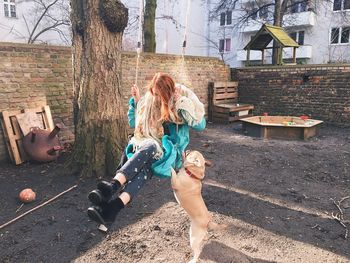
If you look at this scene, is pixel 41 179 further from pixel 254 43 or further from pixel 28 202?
pixel 254 43

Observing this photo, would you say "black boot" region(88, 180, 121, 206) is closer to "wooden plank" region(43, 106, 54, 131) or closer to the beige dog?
the beige dog

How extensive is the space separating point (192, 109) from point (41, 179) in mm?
3167

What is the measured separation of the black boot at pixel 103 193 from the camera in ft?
8.41

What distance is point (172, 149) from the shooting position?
284 cm

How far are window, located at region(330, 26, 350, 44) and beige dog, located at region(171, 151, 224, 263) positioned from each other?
25.8 metres

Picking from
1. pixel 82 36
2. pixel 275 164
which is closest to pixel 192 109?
pixel 82 36

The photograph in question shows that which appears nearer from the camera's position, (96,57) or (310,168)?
(96,57)

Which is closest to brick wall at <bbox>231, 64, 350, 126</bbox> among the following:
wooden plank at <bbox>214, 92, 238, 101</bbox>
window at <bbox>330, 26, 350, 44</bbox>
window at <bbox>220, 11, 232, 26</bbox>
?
wooden plank at <bbox>214, 92, 238, 101</bbox>

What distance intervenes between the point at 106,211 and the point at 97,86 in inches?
98.0

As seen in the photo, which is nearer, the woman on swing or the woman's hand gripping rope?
the woman on swing

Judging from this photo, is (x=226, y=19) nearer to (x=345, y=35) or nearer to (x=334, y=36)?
(x=334, y=36)

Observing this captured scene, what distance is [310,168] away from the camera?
561 centimetres

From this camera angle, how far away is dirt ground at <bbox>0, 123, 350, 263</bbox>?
289cm

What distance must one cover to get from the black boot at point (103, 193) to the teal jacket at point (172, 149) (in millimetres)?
409
